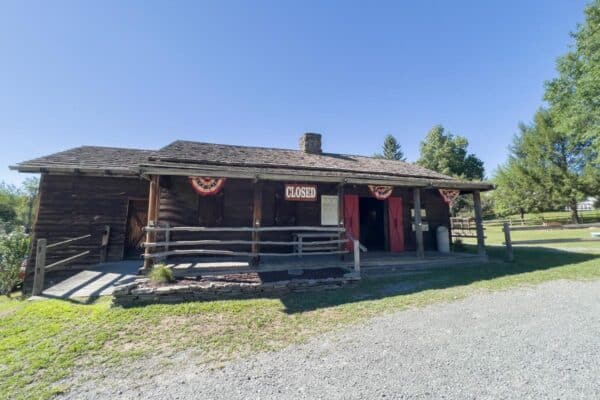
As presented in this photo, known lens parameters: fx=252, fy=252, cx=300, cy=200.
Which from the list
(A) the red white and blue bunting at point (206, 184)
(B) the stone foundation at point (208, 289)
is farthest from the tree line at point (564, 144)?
(A) the red white and blue bunting at point (206, 184)

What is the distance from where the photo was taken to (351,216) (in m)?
9.75

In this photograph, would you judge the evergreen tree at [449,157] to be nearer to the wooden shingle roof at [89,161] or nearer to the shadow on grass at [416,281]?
the shadow on grass at [416,281]

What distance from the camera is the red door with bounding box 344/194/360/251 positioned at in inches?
380

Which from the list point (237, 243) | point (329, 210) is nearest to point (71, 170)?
point (237, 243)

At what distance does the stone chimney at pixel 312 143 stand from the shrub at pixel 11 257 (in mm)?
11150

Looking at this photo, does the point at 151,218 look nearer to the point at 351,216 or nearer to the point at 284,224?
the point at 284,224

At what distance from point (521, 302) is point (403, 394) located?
4242 millimetres

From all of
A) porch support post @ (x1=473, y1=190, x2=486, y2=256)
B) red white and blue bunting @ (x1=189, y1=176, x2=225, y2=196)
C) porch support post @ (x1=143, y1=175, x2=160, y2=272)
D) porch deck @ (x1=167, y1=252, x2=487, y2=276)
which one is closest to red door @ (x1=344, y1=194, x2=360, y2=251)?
porch deck @ (x1=167, y1=252, x2=487, y2=276)

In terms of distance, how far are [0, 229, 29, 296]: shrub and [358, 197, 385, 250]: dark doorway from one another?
12.3 meters

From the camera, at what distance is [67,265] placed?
26.9 ft

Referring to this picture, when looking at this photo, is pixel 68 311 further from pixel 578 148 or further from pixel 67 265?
pixel 578 148

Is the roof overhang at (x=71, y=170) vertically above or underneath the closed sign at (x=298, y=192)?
above

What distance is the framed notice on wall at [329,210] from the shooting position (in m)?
9.60

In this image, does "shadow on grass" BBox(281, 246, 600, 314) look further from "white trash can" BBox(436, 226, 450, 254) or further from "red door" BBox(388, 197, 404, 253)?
"red door" BBox(388, 197, 404, 253)
